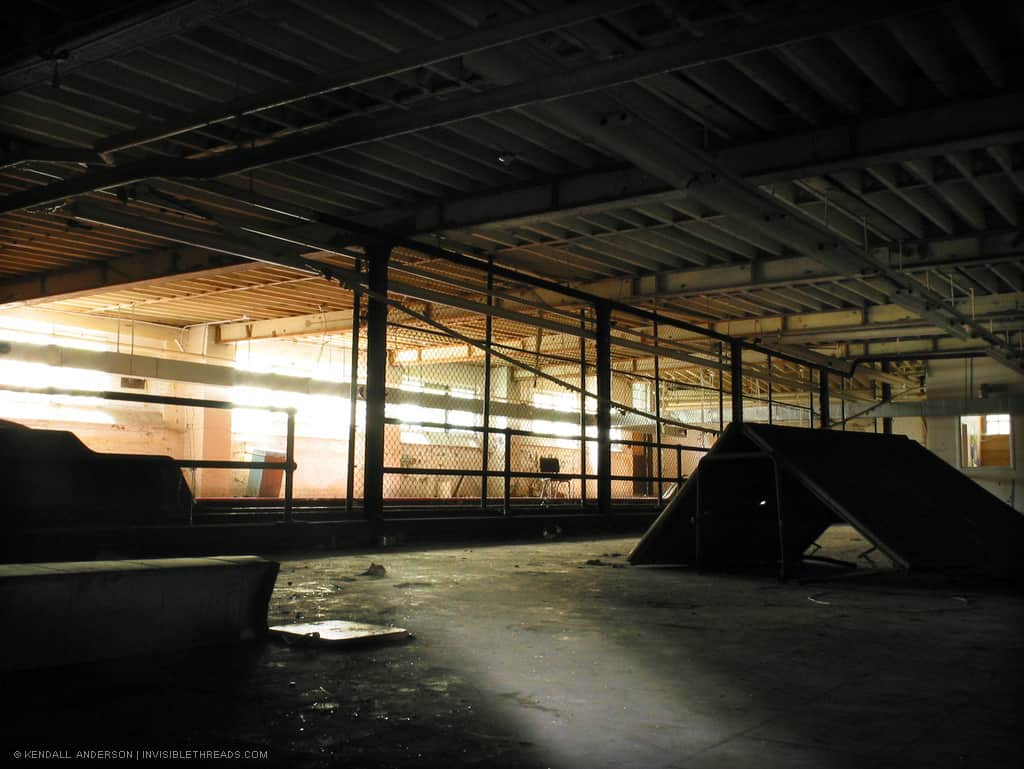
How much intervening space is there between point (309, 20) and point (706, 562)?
4783 mm

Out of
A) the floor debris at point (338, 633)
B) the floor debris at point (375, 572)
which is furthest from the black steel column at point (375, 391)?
the floor debris at point (338, 633)

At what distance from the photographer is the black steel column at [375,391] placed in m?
8.84

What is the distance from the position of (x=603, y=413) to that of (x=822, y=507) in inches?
202

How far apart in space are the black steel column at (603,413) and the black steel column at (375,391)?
12.2 ft

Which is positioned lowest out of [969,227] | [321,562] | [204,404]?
[321,562]

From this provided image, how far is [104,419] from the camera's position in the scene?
53.0 ft

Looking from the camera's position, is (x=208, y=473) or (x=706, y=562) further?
(x=208, y=473)

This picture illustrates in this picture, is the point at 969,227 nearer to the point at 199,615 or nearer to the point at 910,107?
the point at 910,107

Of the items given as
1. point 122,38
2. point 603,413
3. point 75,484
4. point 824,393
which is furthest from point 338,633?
point 824,393

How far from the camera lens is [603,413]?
472 inches

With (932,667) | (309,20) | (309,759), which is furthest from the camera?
(309,20)

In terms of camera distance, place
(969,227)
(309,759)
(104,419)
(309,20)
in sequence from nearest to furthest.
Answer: (309,759) → (309,20) → (969,227) → (104,419)

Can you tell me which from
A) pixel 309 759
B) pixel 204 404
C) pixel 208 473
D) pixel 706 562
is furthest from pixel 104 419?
pixel 309 759

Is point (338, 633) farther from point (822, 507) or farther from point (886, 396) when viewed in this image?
point (886, 396)
